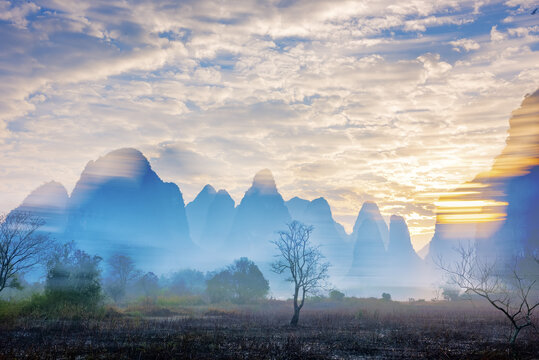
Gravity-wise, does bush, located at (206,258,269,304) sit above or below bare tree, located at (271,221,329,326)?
below

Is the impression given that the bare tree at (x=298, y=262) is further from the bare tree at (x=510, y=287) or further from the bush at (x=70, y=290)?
the bush at (x=70, y=290)

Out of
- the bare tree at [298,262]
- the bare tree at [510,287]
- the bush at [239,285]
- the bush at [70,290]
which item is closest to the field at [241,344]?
the bare tree at [510,287]

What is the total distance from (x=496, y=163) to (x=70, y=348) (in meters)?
184

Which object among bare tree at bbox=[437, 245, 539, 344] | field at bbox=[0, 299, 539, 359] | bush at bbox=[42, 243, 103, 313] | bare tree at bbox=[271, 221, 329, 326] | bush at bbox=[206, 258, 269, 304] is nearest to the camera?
field at bbox=[0, 299, 539, 359]

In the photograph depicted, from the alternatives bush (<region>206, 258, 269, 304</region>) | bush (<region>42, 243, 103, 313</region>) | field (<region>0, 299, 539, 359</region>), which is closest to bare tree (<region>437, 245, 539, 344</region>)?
field (<region>0, 299, 539, 359</region>)

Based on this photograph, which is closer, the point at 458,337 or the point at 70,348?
the point at 70,348

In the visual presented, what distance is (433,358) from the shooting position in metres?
15.7

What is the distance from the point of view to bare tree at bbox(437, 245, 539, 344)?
1722 centimetres

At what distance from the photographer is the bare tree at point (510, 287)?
1722 cm

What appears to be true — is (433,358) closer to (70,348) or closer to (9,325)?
(70,348)

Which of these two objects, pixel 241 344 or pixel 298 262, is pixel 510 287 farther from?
pixel 241 344

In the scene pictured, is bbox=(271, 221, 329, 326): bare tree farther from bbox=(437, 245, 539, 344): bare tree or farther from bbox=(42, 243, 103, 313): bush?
bbox=(42, 243, 103, 313): bush

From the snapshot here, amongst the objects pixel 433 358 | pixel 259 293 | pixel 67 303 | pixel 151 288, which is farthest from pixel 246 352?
pixel 151 288

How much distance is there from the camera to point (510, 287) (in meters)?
74.7
